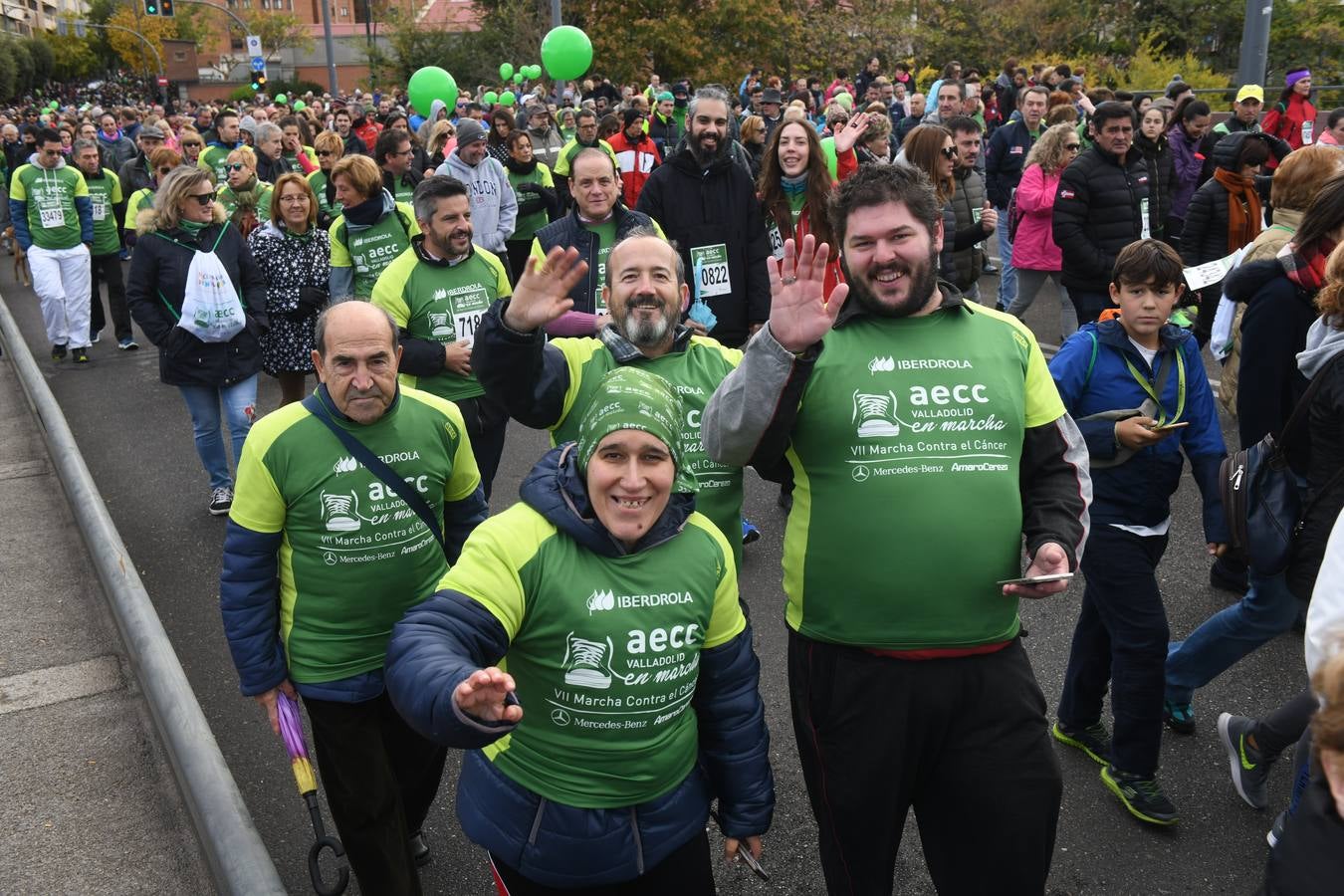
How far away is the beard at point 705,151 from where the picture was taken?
6801 mm

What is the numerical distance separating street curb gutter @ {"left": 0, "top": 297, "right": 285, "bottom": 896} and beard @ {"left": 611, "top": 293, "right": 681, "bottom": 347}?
1.90 meters

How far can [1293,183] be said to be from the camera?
17.8ft

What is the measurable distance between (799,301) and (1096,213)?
6014 millimetres

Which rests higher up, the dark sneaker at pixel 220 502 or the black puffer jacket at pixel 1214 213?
the black puffer jacket at pixel 1214 213

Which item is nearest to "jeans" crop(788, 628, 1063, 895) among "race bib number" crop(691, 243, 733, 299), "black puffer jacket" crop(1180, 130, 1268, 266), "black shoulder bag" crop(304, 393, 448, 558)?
"black shoulder bag" crop(304, 393, 448, 558)

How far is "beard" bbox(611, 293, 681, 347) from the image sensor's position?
148 inches

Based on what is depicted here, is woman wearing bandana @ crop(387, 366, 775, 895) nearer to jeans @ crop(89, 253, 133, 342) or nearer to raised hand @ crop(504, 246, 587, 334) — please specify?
raised hand @ crop(504, 246, 587, 334)

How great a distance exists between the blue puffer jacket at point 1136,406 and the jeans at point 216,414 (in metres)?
5.08

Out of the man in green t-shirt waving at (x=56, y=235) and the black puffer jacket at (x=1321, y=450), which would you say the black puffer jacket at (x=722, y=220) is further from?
the man in green t-shirt waving at (x=56, y=235)

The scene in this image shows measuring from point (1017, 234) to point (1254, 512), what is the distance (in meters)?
5.83

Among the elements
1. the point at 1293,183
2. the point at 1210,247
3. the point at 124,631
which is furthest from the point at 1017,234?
the point at 124,631

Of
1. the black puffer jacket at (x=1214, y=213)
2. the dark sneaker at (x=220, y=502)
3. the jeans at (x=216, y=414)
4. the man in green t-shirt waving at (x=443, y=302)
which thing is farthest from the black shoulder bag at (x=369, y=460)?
the black puffer jacket at (x=1214, y=213)

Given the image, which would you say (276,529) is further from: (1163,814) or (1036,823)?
(1163,814)

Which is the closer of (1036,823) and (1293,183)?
(1036,823)
